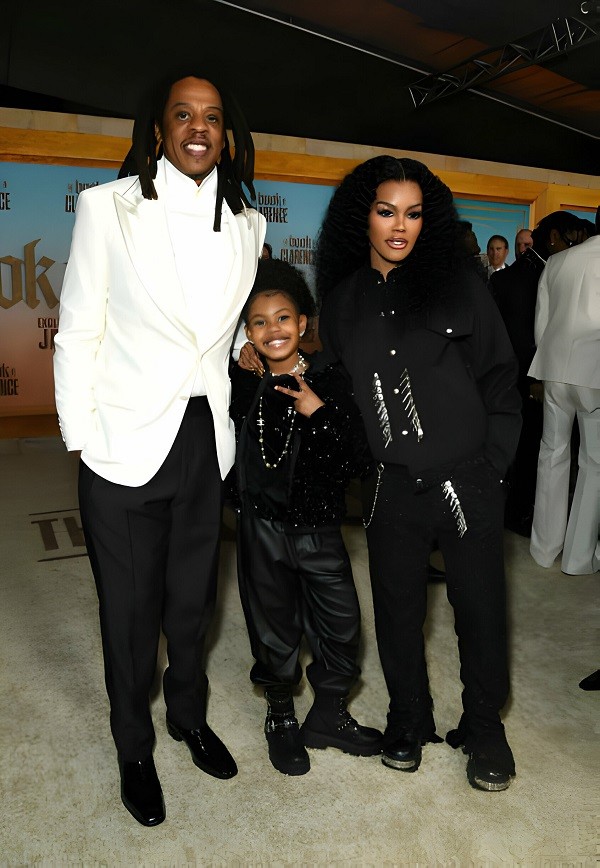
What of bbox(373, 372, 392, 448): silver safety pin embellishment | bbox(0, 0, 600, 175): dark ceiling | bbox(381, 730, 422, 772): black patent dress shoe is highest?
bbox(0, 0, 600, 175): dark ceiling

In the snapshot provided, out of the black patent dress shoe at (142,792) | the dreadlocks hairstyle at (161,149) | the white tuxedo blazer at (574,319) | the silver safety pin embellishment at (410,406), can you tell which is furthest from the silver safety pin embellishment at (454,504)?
the white tuxedo blazer at (574,319)

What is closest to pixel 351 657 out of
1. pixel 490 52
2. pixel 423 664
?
pixel 423 664

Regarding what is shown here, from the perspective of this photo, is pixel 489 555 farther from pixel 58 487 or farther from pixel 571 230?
pixel 58 487

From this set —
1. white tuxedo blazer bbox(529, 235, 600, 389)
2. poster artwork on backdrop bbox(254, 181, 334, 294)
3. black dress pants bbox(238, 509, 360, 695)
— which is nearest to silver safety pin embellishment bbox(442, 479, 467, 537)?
black dress pants bbox(238, 509, 360, 695)

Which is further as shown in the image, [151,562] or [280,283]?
[280,283]

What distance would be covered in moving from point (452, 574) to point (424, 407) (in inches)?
17.3

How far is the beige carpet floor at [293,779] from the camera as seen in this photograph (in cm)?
176

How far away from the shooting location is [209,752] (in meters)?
2.08

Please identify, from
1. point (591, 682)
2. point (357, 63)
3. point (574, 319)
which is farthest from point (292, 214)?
→ point (591, 682)

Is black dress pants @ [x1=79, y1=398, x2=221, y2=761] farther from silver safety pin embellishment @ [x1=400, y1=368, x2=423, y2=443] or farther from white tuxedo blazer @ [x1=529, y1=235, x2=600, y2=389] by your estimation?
white tuxedo blazer @ [x1=529, y1=235, x2=600, y2=389]

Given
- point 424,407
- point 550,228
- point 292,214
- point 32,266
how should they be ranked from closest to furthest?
point 424,407 < point 550,228 < point 32,266 < point 292,214

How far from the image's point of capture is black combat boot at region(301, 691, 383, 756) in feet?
7.00

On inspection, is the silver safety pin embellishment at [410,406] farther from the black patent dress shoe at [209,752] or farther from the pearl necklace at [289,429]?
the black patent dress shoe at [209,752]

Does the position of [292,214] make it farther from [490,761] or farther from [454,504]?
[490,761]
